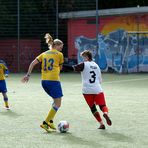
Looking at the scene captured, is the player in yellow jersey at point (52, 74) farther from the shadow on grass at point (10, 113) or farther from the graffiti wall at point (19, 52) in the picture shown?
the graffiti wall at point (19, 52)

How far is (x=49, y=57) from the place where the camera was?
10.7 meters

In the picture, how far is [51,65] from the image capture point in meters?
10.6

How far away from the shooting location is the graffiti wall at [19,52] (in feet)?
123

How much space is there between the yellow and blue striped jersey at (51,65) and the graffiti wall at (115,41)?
24.0 m

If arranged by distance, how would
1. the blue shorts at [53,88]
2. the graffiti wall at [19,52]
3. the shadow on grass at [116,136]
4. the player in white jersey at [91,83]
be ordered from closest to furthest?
the shadow on grass at [116,136] → the blue shorts at [53,88] → the player in white jersey at [91,83] → the graffiti wall at [19,52]

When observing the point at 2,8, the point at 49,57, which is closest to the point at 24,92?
the point at 49,57

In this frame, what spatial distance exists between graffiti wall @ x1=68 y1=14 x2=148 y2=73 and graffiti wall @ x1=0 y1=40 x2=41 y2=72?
8.68 feet

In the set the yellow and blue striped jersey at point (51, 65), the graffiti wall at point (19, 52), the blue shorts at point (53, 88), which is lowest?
the graffiti wall at point (19, 52)

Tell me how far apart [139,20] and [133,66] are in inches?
119

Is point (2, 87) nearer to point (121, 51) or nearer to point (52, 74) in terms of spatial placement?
point (52, 74)

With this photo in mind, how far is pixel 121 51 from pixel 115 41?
0.85m

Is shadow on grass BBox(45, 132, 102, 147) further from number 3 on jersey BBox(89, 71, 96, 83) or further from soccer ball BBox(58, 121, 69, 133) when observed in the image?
number 3 on jersey BBox(89, 71, 96, 83)

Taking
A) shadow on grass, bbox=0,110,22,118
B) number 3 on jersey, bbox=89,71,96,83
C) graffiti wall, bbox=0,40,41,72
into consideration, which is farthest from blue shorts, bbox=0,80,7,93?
graffiti wall, bbox=0,40,41,72

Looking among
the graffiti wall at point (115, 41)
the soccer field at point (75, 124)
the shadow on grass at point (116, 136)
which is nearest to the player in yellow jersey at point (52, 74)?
the soccer field at point (75, 124)
